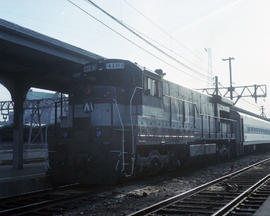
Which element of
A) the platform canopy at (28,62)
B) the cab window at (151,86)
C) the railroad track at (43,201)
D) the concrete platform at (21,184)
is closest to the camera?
the railroad track at (43,201)

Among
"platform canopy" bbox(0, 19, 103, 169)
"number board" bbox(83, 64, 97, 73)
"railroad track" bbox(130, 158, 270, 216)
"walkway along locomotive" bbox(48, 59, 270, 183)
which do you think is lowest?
"railroad track" bbox(130, 158, 270, 216)

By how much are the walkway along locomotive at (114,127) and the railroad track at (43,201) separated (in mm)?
438

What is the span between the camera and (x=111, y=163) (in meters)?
8.80

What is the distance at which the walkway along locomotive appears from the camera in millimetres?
8992

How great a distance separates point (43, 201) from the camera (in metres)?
7.34

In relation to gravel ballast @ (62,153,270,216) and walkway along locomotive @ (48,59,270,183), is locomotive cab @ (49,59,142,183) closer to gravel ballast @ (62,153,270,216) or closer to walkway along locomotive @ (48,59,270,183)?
walkway along locomotive @ (48,59,270,183)

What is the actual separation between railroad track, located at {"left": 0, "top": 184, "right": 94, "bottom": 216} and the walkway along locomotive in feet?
1.44

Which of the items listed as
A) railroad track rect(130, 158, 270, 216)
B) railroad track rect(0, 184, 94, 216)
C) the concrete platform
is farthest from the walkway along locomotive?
railroad track rect(130, 158, 270, 216)

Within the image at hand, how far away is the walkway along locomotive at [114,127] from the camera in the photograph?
8.99 m

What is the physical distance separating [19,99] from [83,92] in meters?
5.82

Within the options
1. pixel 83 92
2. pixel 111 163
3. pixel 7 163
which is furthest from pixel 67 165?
pixel 7 163

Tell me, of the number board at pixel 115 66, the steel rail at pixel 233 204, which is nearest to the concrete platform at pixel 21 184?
the number board at pixel 115 66

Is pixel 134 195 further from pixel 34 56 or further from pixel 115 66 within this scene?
pixel 34 56

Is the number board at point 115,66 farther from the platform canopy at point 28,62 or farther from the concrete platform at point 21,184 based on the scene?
the concrete platform at point 21,184
